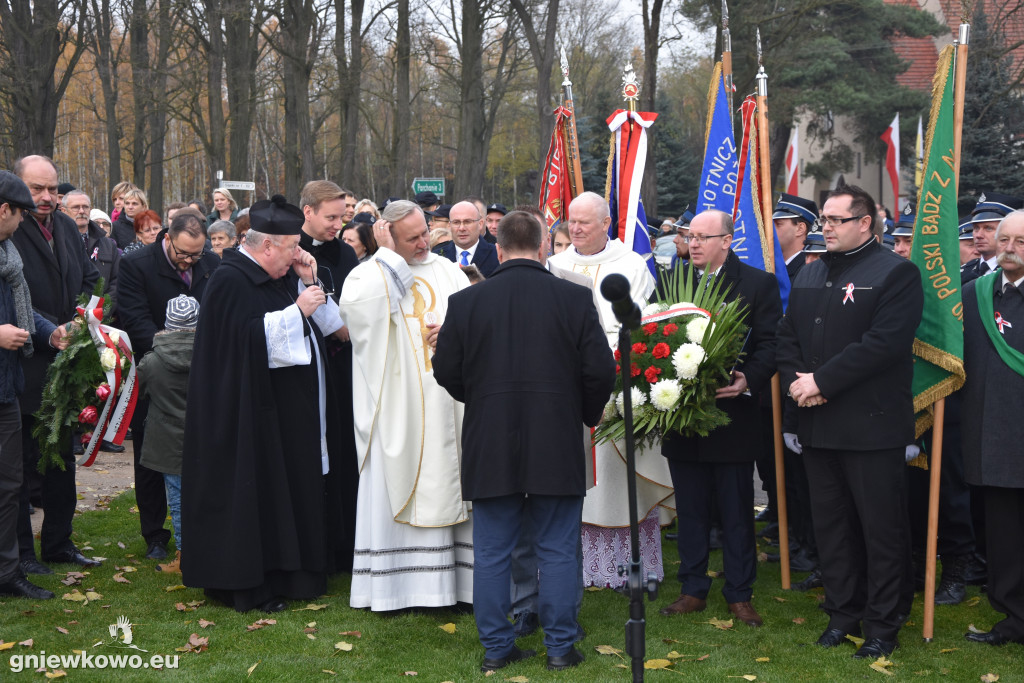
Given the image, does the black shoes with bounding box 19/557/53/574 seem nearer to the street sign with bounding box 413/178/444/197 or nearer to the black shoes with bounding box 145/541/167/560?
the black shoes with bounding box 145/541/167/560

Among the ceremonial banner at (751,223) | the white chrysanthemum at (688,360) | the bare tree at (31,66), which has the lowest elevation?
the white chrysanthemum at (688,360)

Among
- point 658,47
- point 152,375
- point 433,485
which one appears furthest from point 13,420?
point 658,47

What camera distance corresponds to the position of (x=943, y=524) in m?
6.74

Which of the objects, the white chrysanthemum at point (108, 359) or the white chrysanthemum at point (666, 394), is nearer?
the white chrysanthemum at point (666, 394)

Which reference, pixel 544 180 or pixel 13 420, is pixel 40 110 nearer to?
pixel 544 180

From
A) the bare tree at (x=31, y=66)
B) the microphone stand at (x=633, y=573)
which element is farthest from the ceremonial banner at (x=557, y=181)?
the bare tree at (x=31, y=66)

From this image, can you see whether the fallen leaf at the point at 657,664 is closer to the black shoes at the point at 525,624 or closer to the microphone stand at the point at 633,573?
the black shoes at the point at 525,624

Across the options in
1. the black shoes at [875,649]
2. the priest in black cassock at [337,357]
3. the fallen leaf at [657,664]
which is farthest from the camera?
the priest in black cassock at [337,357]

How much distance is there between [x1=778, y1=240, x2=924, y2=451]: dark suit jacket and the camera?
17.5ft

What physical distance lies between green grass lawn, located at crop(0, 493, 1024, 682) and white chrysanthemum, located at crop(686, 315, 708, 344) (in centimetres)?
163

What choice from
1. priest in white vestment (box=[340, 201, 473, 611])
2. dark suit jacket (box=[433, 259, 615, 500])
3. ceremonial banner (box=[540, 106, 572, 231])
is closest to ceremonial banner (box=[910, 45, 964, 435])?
dark suit jacket (box=[433, 259, 615, 500])

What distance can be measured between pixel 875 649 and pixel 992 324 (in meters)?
1.86

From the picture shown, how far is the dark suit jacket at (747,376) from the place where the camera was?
233 inches

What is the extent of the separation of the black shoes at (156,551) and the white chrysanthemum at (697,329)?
159 inches
